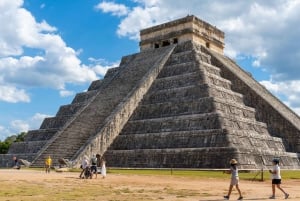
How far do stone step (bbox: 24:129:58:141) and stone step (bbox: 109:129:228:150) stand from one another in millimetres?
6743

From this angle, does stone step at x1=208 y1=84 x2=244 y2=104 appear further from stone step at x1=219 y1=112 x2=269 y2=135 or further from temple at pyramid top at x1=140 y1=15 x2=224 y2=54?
temple at pyramid top at x1=140 y1=15 x2=224 y2=54

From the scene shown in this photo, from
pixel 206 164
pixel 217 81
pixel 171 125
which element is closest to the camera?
pixel 206 164

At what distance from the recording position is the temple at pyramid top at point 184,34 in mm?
36000

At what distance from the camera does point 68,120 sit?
3175 centimetres

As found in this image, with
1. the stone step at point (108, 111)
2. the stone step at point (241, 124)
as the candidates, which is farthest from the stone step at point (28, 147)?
the stone step at point (241, 124)

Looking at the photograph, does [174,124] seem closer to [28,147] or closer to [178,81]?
[178,81]

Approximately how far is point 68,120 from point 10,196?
21.1 metres

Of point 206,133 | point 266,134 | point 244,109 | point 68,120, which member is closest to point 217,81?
point 244,109

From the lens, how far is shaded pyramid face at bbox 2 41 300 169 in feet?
79.0

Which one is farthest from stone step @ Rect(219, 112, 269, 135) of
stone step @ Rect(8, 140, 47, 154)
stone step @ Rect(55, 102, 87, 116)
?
stone step @ Rect(8, 140, 47, 154)

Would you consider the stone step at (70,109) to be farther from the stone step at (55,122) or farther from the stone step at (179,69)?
the stone step at (179,69)

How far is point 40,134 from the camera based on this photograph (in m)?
33.5

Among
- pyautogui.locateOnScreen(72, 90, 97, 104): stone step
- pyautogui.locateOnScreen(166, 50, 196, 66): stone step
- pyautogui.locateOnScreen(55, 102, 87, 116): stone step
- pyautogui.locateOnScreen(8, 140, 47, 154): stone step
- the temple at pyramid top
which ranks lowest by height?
pyautogui.locateOnScreen(8, 140, 47, 154): stone step

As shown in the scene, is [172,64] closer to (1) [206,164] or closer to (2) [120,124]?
(2) [120,124]
